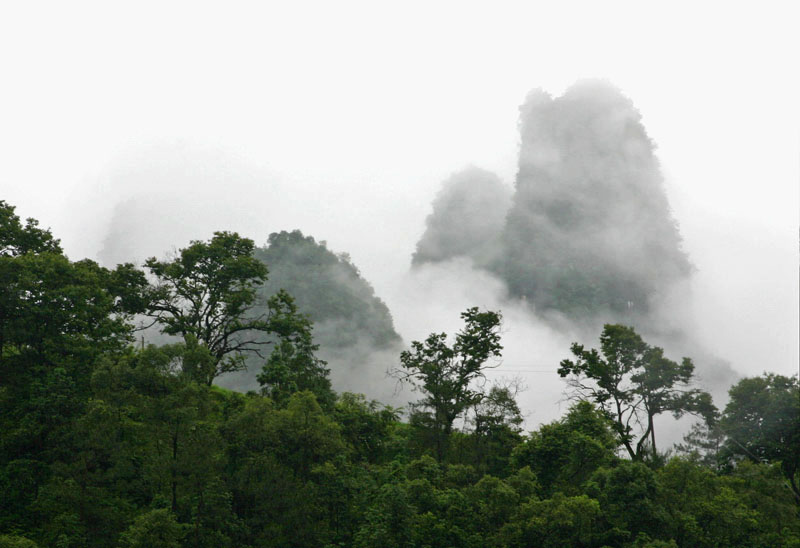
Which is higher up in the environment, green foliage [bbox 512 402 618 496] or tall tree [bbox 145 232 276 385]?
tall tree [bbox 145 232 276 385]

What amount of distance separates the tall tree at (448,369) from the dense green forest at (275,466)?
20cm

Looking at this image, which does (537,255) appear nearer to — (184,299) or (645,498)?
(184,299)

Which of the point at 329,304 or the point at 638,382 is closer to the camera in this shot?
the point at 638,382

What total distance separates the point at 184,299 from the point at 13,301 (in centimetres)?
987

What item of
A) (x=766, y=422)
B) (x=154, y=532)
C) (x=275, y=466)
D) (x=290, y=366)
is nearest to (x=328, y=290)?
(x=290, y=366)

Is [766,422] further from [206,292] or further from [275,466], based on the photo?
[206,292]

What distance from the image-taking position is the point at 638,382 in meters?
30.5

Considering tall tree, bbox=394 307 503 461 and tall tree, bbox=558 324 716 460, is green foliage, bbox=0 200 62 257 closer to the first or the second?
tall tree, bbox=394 307 503 461

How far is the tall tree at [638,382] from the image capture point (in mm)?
30031

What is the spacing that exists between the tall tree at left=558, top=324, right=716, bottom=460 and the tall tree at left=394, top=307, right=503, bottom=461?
4.69 metres

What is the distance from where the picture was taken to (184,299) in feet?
104

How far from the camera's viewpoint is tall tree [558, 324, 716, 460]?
98.5 ft

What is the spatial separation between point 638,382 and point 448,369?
9.77 m

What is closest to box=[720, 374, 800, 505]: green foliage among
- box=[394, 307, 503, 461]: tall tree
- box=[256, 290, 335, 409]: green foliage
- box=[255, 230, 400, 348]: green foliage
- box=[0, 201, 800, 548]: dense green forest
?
box=[0, 201, 800, 548]: dense green forest
